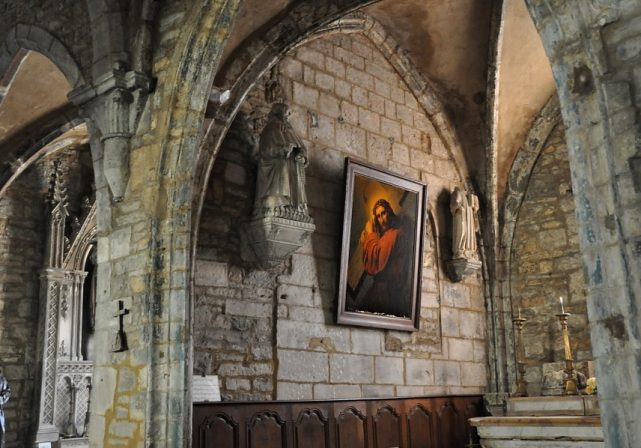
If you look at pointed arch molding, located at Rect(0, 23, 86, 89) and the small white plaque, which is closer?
the small white plaque

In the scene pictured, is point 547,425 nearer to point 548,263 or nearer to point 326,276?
point 326,276

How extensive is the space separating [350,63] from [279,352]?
2913 millimetres

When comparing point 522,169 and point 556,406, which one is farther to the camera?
point 522,169

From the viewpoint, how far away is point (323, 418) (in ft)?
18.6

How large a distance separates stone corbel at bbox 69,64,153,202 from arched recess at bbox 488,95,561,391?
4333 mm

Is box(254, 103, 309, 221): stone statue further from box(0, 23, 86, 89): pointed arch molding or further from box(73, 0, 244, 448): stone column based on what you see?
box(0, 23, 86, 89): pointed arch molding

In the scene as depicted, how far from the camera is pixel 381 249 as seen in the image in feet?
22.0

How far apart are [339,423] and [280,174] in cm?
202

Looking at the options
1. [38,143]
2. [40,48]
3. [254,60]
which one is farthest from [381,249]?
[38,143]

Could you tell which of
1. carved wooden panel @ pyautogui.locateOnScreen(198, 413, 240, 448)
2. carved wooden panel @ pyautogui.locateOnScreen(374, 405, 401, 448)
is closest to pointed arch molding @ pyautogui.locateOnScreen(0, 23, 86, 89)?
carved wooden panel @ pyautogui.locateOnScreen(198, 413, 240, 448)

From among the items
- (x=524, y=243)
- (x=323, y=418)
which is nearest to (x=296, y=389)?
(x=323, y=418)

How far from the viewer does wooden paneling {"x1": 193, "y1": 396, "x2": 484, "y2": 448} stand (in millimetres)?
5004

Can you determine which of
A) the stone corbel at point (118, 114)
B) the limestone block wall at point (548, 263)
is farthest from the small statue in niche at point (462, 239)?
the stone corbel at point (118, 114)

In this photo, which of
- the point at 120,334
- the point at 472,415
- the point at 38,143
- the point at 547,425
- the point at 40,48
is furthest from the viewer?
the point at 38,143
